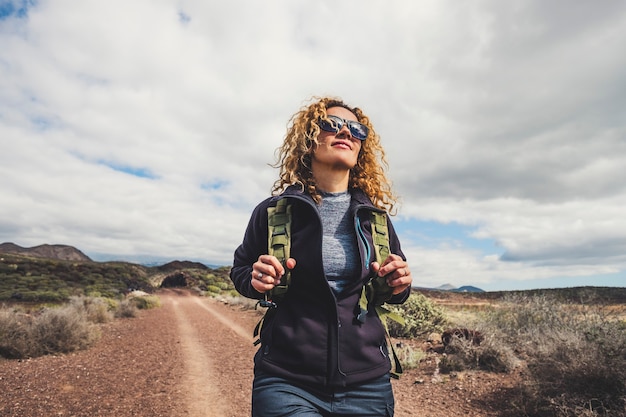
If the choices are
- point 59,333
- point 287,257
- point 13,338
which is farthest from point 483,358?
point 13,338

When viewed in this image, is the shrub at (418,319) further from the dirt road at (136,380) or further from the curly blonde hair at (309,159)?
the curly blonde hair at (309,159)

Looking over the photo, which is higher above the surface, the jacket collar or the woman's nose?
the woman's nose

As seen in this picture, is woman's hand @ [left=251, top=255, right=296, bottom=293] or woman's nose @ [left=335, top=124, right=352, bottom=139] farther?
woman's nose @ [left=335, top=124, right=352, bottom=139]

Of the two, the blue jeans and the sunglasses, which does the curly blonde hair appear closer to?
the sunglasses

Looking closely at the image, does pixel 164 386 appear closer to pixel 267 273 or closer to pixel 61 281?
pixel 267 273

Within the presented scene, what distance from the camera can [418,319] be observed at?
12.0 m

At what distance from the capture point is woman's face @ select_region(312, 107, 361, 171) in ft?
7.84

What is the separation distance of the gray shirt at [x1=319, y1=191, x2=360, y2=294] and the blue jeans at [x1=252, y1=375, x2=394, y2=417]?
1.55 ft

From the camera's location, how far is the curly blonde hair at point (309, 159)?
97.0 inches

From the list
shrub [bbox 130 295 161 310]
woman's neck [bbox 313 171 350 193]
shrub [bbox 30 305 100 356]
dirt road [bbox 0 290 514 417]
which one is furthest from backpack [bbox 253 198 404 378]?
shrub [bbox 130 295 161 310]

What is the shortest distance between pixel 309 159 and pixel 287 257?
0.81 metres

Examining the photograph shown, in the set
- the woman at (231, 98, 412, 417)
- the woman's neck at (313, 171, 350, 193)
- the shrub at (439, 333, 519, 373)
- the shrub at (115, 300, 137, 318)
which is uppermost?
the woman's neck at (313, 171, 350, 193)

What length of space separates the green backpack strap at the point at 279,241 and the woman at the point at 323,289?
3 centimetres

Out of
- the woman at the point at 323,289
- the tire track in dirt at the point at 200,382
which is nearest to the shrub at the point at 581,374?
the tire track in dirt at the point at 200,382
